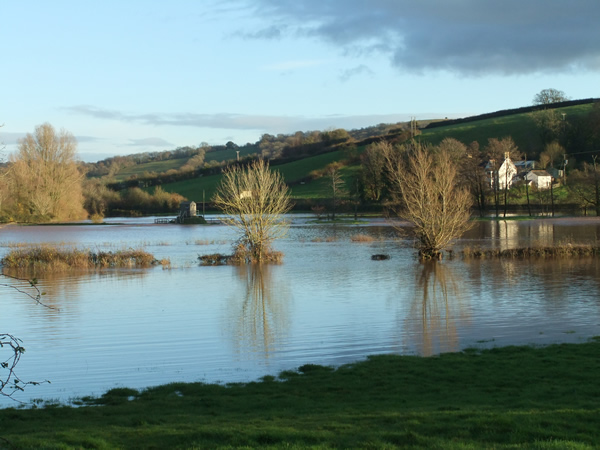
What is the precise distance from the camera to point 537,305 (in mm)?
21344

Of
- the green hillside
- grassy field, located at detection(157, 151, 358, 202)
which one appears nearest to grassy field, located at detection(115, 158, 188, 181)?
grassy field, located at detection(157, 151, 358, 202)

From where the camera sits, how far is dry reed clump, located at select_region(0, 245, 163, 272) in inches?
1396

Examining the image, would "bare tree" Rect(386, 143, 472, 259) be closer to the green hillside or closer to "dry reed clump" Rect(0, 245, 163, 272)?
"dry reed clump" Rect(0, 245, 163, 272)

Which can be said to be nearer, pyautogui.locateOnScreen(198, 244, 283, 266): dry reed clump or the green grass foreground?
the green grass foreground

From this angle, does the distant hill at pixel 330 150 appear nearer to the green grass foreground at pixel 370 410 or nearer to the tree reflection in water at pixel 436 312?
the tree reflection in water at pixel 436 312

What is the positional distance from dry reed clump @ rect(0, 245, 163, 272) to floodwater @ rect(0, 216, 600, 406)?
224cm

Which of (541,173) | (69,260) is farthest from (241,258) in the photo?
(541,173)

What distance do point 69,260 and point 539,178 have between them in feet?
271

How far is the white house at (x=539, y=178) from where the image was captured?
3875 inches

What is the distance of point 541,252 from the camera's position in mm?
37000

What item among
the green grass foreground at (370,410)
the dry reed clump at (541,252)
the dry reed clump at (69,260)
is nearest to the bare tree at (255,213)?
Answer: the dry reed clump at (69,260)

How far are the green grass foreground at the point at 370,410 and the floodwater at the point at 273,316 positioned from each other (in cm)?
172

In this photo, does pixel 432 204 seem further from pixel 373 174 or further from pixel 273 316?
pixel 373 174

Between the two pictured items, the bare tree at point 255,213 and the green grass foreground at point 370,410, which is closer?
the green grass foreground at point 370,410
